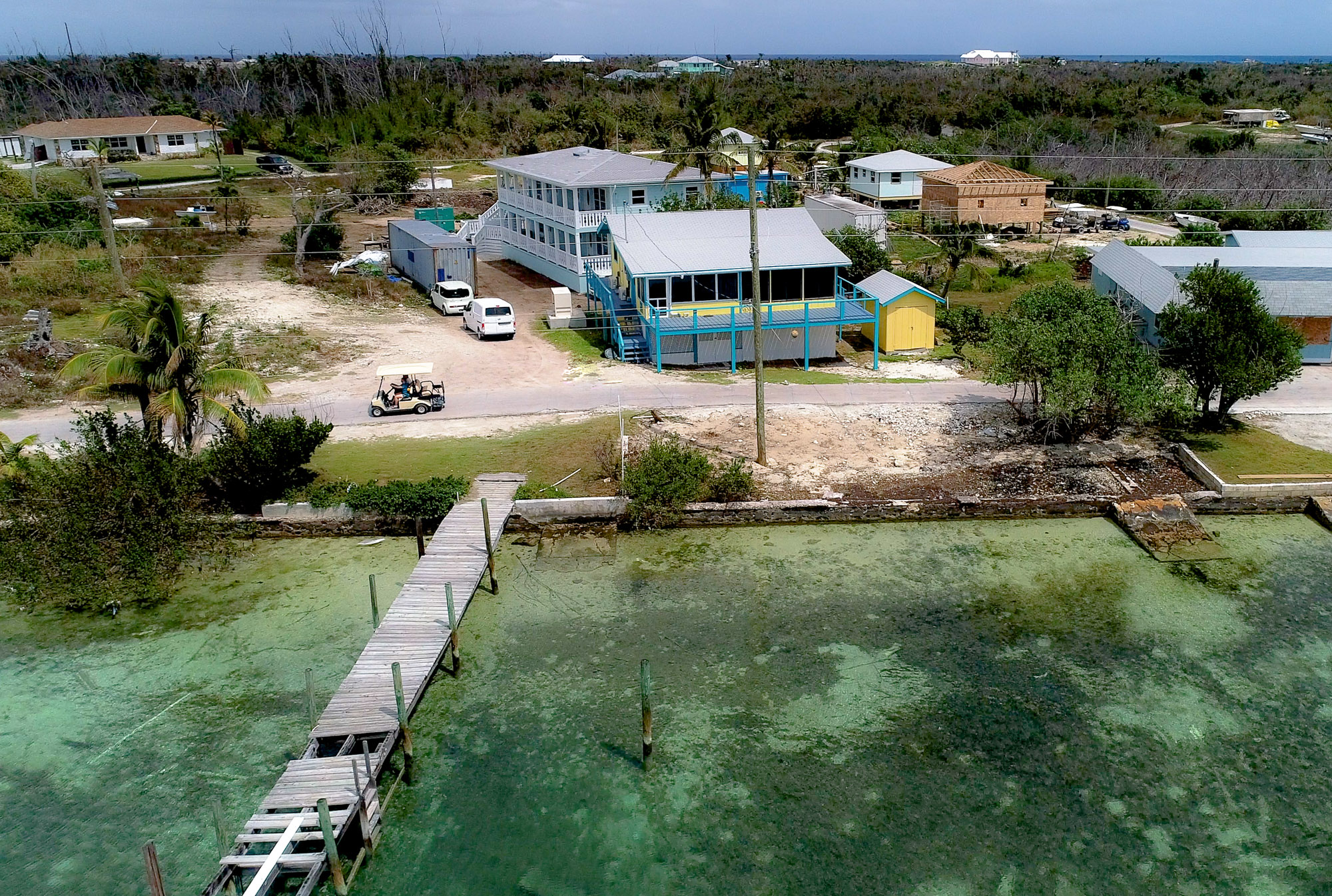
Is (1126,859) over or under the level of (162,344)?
under

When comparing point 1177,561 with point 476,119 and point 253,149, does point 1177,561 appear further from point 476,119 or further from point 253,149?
point 253,149

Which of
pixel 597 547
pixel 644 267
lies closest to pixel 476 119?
pixel 644 267

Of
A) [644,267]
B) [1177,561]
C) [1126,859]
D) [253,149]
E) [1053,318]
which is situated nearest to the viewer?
[1126,859]

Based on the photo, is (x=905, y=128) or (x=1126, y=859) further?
(x=905, y=128)

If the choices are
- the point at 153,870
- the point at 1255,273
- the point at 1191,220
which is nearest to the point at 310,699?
the point at 153,870

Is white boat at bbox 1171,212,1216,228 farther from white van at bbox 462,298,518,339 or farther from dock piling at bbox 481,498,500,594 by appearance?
dock piling at bbox 481,498,500,594

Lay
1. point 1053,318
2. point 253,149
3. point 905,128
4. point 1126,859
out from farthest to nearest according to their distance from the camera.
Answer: point 905,128 < point 253,149 < point 1053,318 < point 1126,859

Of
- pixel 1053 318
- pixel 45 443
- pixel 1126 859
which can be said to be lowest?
pixel 1126 859
